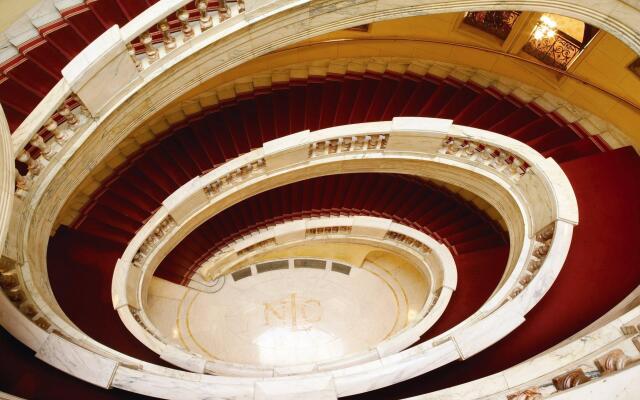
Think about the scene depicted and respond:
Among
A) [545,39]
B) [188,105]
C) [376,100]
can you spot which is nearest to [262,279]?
[188,105]

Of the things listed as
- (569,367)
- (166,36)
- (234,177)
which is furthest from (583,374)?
(234,177)

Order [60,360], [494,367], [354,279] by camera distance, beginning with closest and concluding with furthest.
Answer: [60,360], [494,367], [354,279]

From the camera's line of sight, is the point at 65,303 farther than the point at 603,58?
No

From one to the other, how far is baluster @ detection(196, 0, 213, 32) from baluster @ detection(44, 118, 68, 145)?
6.41ft

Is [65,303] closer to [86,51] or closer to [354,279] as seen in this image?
[86,51]

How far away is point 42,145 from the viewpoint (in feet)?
14.6

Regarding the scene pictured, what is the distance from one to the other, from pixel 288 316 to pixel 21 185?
6560 mm

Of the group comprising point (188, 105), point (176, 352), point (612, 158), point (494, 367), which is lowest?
point (494, 367)

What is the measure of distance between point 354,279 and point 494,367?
19.6 feet

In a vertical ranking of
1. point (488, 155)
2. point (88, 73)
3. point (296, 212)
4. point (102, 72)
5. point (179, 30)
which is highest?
point (296, 212)

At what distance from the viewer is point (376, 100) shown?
7.94m

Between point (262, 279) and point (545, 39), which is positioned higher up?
Answer: point (545, 39)

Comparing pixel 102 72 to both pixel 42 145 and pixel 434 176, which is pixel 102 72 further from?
pixel 434 176

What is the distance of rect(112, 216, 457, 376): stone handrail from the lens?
5.62 m
